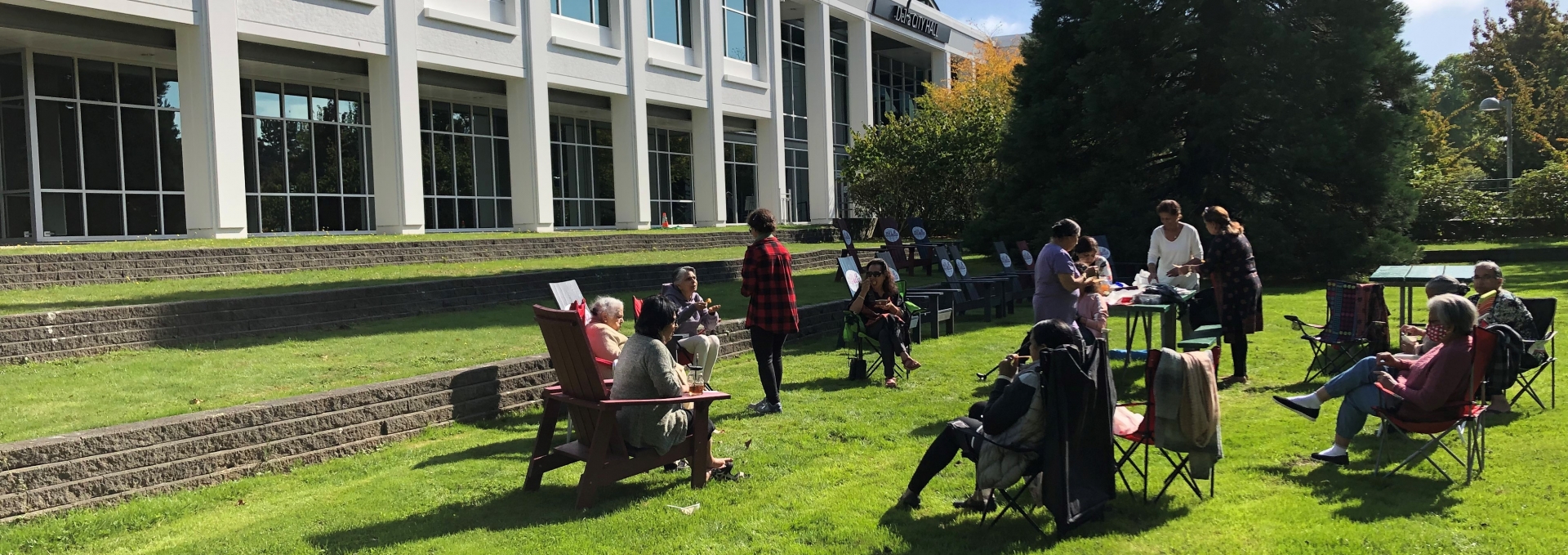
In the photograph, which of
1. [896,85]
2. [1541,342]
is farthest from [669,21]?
[1541,342]

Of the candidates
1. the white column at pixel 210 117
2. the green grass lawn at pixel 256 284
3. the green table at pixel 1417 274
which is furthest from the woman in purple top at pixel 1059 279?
the white column at pixel 210 117

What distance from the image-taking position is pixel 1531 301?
7371mm

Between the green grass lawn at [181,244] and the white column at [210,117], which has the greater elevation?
the white column at [210,117]

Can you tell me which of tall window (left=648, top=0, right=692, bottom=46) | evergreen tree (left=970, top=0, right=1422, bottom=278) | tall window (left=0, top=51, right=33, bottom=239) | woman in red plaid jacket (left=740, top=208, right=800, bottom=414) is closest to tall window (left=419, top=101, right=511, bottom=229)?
tall window (left=648, top=0, right=692, bottom=46)

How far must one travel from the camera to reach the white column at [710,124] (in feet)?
102

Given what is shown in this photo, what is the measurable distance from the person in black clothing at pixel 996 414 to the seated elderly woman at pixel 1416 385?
1.96m

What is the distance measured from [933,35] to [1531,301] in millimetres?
38526

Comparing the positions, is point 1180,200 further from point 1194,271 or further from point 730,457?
point 730,457

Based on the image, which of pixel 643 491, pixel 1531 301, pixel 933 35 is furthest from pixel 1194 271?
pixel 933 35

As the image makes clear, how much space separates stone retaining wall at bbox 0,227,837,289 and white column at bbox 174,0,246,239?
10.6 feet

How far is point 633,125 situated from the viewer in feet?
92.7

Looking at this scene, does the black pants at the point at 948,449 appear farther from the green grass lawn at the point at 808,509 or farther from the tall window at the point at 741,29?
the tall window at the point at 741,29

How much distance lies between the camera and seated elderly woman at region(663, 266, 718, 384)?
26.2 feet

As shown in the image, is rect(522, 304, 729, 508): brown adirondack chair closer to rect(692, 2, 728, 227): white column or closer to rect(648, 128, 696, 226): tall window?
rect(692, 2, 728, 227): white column
